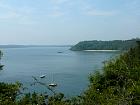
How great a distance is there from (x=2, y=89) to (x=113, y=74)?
769cm

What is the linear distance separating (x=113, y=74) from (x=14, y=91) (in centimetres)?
800

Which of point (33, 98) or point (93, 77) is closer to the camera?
point (33, 98)

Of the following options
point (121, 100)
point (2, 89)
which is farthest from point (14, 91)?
point (121, 100)

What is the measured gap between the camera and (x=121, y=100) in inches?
243

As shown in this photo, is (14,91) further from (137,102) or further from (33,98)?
(137,102)

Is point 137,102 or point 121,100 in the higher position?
point 121,100

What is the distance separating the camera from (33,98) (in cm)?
730

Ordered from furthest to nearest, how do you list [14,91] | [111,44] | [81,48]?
[81,48], [111,44], [14,91]

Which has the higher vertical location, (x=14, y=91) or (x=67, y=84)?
(x=14, y=91)

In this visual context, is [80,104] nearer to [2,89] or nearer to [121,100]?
[121,100]

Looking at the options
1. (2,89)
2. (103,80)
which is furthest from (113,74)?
(2,89)

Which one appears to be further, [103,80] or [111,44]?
[111,44]

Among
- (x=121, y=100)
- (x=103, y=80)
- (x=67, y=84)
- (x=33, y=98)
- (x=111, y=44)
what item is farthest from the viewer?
(x=111, y=44)

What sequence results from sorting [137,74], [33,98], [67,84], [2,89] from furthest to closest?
1. [67,84]
2. [137,74]
3. [2,89]
4. [33,98]
